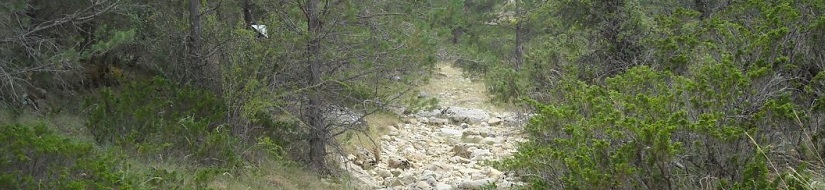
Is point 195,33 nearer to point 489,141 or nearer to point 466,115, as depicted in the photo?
point 489,141

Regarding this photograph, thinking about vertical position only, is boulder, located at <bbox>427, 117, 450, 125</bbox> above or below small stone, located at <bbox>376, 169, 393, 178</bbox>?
below

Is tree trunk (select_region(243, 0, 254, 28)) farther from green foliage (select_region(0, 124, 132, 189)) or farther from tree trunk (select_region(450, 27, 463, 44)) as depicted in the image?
tree trunk (select_region(450, 27, 463, 44))

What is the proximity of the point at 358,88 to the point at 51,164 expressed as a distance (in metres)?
4.44

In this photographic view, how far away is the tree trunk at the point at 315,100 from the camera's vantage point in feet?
32.3

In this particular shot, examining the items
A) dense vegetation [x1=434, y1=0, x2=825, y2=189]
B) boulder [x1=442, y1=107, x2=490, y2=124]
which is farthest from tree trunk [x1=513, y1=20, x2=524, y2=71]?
dense vegetation [x1=434, y1=0, x2=825, y2=189]

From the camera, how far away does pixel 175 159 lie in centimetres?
823

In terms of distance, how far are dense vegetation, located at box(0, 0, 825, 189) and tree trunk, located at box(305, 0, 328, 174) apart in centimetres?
2

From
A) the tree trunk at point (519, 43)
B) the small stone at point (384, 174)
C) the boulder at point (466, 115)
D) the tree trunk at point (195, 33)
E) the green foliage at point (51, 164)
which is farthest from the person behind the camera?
the tree trunk at point (519, 43)

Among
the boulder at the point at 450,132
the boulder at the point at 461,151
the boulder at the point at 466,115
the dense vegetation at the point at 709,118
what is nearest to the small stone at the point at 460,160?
the boulder at the point at 461,151

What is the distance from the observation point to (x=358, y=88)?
394 inches

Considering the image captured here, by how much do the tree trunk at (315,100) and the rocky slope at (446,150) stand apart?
38cm

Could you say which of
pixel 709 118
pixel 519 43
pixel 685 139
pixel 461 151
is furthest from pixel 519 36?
pixel 709 118

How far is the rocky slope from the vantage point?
10.7 meters

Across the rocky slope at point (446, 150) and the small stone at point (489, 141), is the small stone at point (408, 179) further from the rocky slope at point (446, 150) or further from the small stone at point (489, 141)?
the small stone at point (489, 141)
